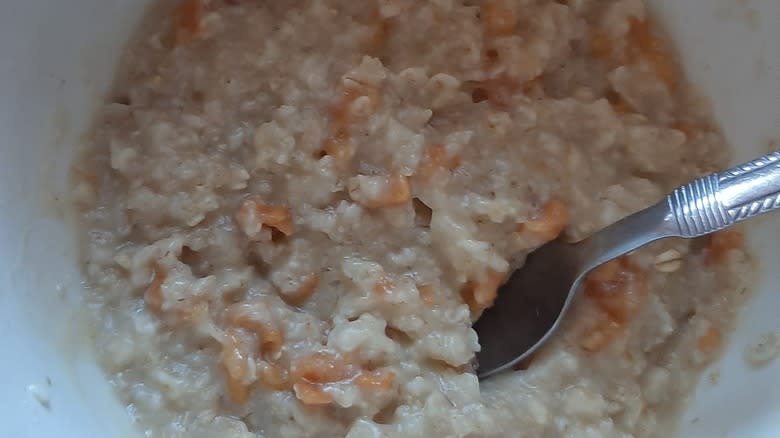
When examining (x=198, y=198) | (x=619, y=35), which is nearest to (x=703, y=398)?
(x=619, y=35)

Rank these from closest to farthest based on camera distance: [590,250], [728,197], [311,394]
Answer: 1. [728,197]
2. [311,394]
3. [590,250]

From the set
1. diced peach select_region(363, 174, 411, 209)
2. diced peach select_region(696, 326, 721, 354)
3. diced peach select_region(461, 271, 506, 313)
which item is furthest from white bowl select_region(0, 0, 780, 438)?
diced peach select_region(363, 174, 411, 209)

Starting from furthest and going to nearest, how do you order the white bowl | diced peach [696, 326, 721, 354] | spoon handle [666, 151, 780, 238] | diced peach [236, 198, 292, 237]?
diced peach [696, 326, 721, 354], diced peach [236, 198, 292, 237], the white bowl, spoon handle [666, 151, 780, 238]

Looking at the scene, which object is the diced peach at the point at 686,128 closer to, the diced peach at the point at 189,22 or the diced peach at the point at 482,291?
the diced peach at the point at 482,291

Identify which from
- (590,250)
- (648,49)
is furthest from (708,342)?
(648,49)

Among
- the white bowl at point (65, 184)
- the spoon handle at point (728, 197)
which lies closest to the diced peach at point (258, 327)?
the white bowl at point (65, 184)

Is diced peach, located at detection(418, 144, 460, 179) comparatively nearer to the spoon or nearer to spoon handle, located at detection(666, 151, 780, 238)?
the spoon

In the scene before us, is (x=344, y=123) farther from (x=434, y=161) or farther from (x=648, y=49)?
(x=648, y=49)
